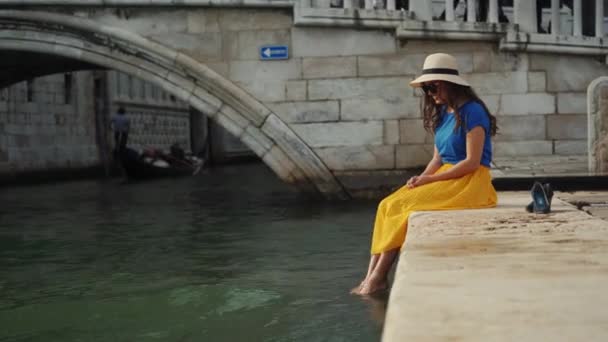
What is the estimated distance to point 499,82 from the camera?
7281mm

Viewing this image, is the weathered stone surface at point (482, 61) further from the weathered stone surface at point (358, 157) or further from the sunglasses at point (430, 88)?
the sunglasses at point (430, 88)

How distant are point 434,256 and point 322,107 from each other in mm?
5361

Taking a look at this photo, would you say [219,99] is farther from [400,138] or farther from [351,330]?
[351,330]

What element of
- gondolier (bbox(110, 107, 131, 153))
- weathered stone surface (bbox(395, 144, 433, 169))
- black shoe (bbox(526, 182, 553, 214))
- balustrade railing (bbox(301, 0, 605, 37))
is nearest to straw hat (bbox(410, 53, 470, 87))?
black shoe (bbox(526, 182, 553, 214))

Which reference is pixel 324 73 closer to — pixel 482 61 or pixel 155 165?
pixel 482 61

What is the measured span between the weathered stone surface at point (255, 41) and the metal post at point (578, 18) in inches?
81.1

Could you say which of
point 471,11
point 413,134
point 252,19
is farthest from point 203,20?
point 471,11

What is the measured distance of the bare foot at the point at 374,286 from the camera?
3.28 m

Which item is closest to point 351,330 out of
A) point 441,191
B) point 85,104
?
point 441,191

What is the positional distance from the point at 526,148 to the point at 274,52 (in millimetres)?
1969

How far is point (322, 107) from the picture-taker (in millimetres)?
7500

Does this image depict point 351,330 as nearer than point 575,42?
Yes

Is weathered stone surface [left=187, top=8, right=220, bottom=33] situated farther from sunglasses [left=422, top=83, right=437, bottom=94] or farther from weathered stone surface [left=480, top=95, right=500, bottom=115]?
sunglasses [left=422, top=83, right=437, bottom=94]

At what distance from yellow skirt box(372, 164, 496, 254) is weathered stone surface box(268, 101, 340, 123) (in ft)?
13.3
